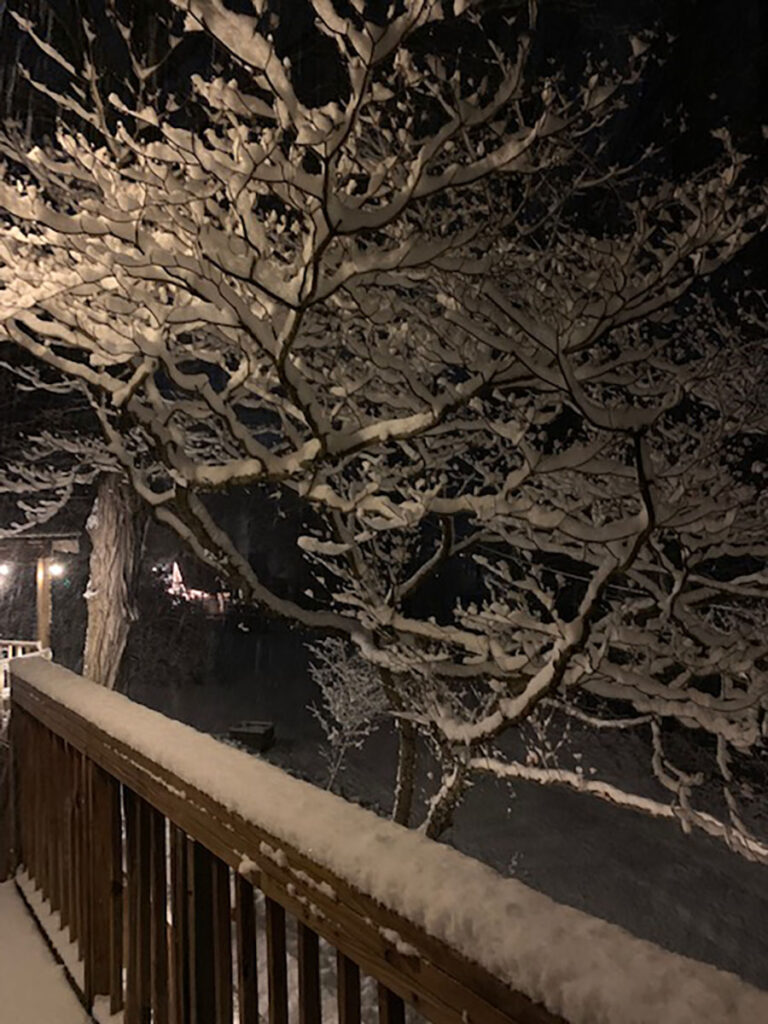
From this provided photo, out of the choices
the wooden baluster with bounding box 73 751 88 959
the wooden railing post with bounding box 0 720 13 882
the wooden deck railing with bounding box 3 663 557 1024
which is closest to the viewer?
the wooden deck railing with bounding box 3 663 557 1024

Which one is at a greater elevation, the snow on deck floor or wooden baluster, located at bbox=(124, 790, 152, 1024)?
wooden baluster, located at bbox=(124, 790, 152, 1024)

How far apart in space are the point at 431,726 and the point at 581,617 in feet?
9.52

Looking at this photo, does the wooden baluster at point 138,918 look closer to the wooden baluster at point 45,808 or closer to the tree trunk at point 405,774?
the wooden baluster at point 45,808

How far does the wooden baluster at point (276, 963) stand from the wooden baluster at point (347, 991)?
266mm

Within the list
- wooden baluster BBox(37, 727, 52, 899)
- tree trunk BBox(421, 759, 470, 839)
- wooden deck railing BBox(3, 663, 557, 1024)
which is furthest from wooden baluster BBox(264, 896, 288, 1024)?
tree trunk BBox(421, 759, 470, 839)

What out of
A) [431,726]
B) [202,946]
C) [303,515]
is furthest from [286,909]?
[303,515]

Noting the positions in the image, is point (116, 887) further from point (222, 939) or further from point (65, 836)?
point (222, 939)

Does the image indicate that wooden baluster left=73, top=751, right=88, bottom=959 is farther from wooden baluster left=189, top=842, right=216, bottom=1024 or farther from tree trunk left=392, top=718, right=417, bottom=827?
tree trunk left=392, top=718, right=417, bottom=827

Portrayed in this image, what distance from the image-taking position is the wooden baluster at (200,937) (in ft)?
5.96

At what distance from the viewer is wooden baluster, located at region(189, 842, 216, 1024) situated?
71.6 inches

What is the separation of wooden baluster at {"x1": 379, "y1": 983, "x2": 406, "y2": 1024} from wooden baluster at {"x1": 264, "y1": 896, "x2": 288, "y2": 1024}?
0.41 m

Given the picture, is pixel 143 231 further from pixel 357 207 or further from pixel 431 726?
pixel 431 726

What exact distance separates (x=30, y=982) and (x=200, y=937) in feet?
4.21

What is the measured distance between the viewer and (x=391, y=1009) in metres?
1.18
